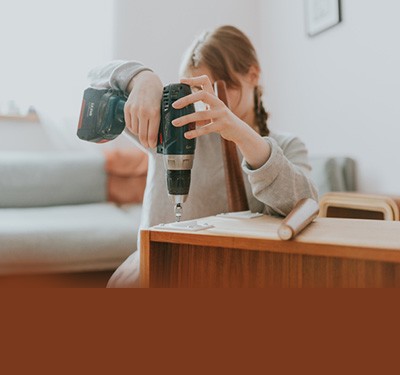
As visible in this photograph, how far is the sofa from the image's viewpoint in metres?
1.90

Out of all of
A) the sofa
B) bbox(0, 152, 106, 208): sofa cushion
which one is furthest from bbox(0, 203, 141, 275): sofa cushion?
bbox(0, 152, 106, 208): sofa cushion

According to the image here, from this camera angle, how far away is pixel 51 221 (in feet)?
6.79

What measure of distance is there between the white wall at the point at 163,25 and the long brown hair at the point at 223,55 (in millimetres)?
1909

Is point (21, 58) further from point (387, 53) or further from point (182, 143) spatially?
point (182, 143)

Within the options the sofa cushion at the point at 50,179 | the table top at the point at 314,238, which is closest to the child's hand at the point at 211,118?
the table top at the point at 314,238

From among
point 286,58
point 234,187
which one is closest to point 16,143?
point 286,58

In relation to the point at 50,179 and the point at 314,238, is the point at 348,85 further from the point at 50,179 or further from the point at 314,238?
the point at 314,238

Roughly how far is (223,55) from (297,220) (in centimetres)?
70

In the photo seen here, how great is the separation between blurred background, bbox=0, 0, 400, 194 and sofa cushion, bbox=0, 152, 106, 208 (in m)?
0.32

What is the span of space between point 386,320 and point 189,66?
857 mm

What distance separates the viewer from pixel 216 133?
1.18 metres

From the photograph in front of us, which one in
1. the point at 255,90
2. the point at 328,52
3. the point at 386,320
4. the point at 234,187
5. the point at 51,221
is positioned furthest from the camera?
the point at 328,52

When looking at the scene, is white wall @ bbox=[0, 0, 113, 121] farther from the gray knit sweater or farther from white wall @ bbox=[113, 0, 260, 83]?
the gray knit sweater

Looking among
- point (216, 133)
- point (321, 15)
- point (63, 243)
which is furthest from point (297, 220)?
point (321, 15)
